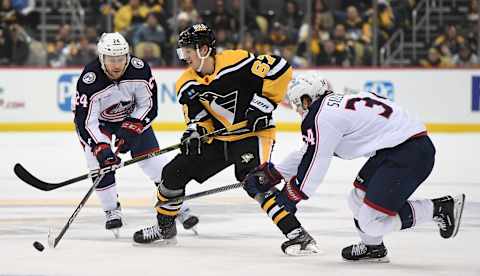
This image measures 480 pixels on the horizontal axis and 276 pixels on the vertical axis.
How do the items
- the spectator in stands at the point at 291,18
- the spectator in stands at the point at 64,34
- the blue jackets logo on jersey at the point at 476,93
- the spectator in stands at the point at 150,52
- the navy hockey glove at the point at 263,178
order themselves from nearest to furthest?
the navy hockey glove at the point at 263,178
the blue jackets logo on jersey at the point at 476,93
the spectator in stands at the point at 150,52
the spectator in stands at the point at 64,34
the spectator in stands at the point at 291,18

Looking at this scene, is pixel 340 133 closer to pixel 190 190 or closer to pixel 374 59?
pixel 190 190

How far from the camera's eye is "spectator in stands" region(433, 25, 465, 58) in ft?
40.8

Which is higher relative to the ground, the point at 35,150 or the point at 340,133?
the point at 340,133

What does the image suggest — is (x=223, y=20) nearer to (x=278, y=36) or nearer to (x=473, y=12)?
(x=278, y=36)

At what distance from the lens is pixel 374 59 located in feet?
41.1

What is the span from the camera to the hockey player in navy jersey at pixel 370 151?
173 inches

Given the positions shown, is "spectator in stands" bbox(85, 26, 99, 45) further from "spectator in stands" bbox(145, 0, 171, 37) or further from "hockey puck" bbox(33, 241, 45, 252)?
"hockey puck" bbox(33, 241, 45, 252)

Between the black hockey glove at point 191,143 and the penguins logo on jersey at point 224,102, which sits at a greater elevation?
the penguins logo on jersey at point 224,102

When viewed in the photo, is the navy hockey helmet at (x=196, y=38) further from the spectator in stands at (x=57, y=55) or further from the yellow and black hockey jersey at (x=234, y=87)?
the spectator in stands at (x=57, y=55)

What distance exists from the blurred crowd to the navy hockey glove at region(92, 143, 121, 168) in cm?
726

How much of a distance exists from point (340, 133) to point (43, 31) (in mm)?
8734

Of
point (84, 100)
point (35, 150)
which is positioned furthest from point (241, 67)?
point (35, 150)

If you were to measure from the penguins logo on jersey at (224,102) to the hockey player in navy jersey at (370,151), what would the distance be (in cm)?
61

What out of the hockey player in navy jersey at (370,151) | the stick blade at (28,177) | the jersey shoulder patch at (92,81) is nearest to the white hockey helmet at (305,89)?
the hockey player in navy jersey at (370,151)
